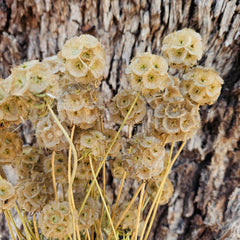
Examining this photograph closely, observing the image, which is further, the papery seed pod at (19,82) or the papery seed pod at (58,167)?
the papery seed pod at (58,167)

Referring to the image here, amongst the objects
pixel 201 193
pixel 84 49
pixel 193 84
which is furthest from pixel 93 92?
pixel 201 193

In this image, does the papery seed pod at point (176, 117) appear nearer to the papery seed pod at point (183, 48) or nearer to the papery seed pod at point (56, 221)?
the papery seed pod at point (183, 48)

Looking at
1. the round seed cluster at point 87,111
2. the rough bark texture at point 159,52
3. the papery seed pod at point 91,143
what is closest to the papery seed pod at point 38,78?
the round seed cluster at point 87,111

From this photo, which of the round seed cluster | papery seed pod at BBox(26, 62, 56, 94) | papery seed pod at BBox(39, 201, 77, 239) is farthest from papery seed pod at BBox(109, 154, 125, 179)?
papery seed pod at BBox(26, 62, 56, 94)

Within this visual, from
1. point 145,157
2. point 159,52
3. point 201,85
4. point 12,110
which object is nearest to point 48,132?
point 12,110

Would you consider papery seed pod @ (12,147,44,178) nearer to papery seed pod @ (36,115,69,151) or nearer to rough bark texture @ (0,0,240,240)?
papery seed pod @ (36,115,69,151)

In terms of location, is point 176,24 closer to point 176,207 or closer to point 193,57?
point 193,57
